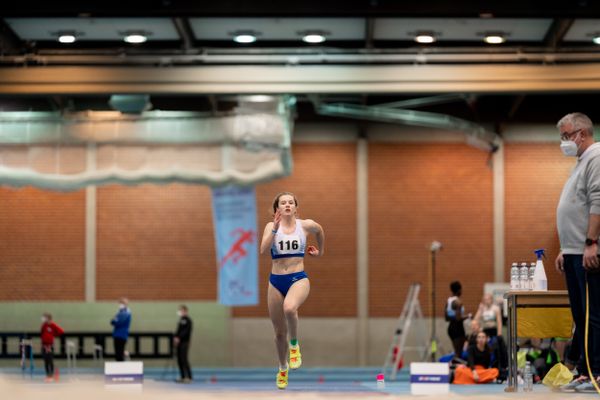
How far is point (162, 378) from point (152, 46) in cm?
859

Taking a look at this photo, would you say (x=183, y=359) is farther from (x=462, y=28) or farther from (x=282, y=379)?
(x=282, y=379)

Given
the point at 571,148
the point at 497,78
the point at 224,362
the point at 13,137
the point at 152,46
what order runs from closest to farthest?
the point at 571,148, the point at 497,78, the point at 13,137, the point at 152,46, the point at 224,362

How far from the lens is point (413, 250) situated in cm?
3075

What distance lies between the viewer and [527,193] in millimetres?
30344

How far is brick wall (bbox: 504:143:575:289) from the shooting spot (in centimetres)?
3020

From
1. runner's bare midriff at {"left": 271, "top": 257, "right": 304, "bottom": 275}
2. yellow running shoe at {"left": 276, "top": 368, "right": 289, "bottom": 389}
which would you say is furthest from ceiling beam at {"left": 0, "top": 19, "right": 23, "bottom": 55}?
yellow running shoe at {"left": 276, "top": 368, "right": 289, "bottom": 389}

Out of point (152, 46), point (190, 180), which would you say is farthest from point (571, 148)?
point (152, 46)

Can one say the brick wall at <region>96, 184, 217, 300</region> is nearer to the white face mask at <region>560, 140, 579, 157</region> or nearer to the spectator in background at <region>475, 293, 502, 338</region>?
the spectator in background at <region>475, 293, 502, 338</region>

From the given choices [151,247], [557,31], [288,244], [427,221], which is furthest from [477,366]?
[151,247]

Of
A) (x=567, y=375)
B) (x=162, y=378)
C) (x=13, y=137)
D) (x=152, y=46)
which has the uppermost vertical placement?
(x=152, y=46)

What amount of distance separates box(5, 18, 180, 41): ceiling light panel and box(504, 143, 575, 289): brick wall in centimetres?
1155

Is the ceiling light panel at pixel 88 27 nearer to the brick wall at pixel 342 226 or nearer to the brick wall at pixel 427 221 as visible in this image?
the brick wall at pixel 342 226

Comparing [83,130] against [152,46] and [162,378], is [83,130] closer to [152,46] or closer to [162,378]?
[152,46]

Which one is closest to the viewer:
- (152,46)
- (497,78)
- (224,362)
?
(497,78)
